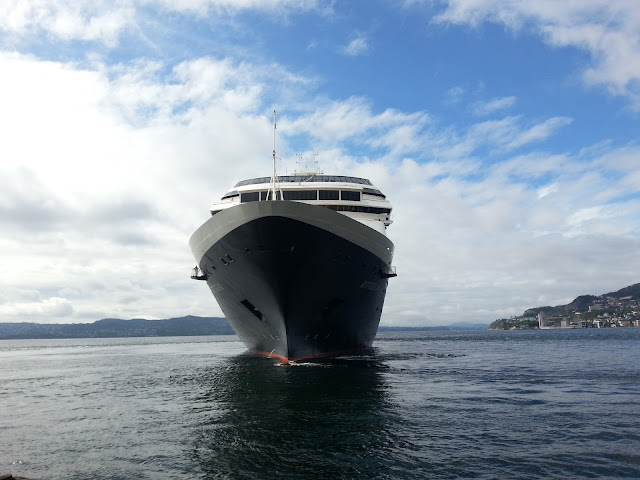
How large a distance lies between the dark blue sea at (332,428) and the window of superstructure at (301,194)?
15042 millimetres

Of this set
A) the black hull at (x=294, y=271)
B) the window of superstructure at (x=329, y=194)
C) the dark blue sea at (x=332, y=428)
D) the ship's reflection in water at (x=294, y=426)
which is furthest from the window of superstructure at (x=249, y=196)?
the ship's reflection in water at (x=294, y=426)

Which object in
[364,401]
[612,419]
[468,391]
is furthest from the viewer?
[468,391]

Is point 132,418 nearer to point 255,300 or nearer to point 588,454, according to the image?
point 255,300

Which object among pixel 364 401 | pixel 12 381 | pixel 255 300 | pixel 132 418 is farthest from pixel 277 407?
pixel 12 381

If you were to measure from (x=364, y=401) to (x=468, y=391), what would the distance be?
575 cm

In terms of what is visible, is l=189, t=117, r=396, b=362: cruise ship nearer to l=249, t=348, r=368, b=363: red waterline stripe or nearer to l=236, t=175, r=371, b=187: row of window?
l=249, t=348, r=368, b=363: red waterline stripe

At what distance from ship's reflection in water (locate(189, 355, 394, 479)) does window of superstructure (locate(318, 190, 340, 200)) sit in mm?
15572

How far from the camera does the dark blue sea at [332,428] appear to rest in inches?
455

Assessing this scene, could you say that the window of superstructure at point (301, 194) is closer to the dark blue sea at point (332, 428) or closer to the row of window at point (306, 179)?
the row of window at point (306, 179)

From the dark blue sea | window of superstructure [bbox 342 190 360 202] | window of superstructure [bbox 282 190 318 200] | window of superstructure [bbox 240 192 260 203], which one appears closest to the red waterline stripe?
the dark blue sea

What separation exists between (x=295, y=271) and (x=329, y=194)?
13.4 m

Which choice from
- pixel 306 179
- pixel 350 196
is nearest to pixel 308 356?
pixel 350 196

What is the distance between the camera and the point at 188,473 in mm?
11391

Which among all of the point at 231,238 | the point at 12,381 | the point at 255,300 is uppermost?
the point at 231,238
